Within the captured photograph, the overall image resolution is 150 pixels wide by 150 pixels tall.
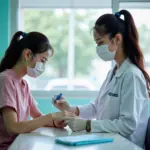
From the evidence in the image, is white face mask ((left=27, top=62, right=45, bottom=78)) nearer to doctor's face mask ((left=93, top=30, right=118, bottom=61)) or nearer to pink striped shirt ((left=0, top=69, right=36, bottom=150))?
pink striped shirt ((left=0, top=69, right=36, bottom=150))

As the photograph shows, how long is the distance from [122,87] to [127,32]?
37 centimetres

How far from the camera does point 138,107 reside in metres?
1.85

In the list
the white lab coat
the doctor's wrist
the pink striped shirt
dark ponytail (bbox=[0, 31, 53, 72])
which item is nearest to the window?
the doctor's wrist

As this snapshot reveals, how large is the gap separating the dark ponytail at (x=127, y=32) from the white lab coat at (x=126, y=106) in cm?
6

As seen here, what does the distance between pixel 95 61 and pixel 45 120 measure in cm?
192

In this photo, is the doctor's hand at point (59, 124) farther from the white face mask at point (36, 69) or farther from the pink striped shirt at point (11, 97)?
the white face mask at point (36, 69)

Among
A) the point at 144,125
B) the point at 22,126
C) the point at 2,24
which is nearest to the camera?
the point at 22,126

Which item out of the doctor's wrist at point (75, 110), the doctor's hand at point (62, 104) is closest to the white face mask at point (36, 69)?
the doctor's hand at point (62, 104)

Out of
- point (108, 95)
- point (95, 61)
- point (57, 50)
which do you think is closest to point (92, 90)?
point (95, 61)

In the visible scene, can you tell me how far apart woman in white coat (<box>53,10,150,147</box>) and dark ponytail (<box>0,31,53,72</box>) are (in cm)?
35

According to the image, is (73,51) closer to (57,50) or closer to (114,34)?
(57,50)

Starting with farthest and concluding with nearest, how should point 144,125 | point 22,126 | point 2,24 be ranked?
point 2,24 < point 144,125 < point 22,126

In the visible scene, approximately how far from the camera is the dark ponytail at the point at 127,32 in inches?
79.4

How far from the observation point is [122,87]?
6.25ft
